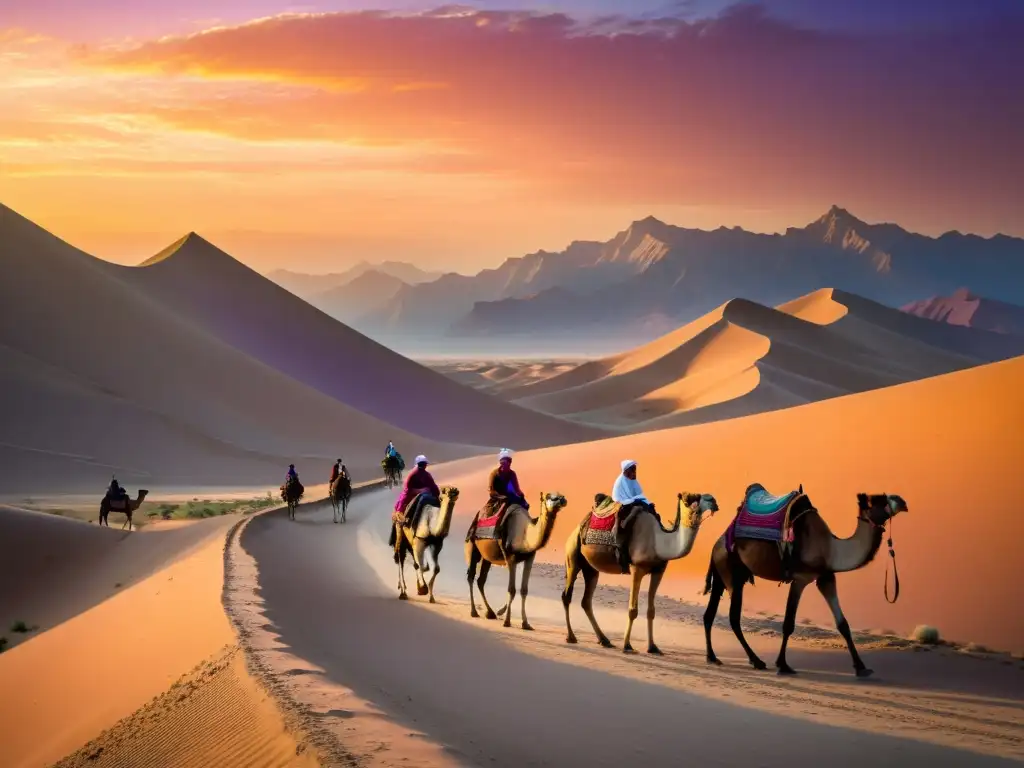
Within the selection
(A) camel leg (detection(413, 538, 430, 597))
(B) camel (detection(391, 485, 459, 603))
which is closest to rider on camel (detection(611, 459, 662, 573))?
(B) camel (detection(391, 485, 459, 603))

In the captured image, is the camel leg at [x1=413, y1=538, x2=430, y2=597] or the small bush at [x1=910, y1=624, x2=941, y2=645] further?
the camel leg at [x1=413, y1=538, x2=430, y2=597]

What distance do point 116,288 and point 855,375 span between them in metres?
91.5

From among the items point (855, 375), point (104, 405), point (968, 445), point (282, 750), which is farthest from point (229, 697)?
point (855, 375)

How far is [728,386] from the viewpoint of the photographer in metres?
123

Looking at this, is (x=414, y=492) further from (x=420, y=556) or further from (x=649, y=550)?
(x=649, y=550)

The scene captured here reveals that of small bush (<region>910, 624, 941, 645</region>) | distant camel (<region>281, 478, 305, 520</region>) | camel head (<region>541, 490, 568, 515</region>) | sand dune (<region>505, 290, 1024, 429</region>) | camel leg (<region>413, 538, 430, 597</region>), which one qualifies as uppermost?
sand dune (<region>505, 290, 1024, 429</region>)

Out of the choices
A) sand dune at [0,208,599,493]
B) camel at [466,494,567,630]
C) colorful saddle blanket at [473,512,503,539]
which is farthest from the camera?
sand dune at [0,208,599,493]

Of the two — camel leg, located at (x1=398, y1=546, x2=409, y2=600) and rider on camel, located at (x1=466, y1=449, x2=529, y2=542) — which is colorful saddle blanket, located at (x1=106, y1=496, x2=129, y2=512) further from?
rider on camel, located at (x1=466, y1=449, x2=529, y2=542)

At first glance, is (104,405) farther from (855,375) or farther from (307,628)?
(855,375)

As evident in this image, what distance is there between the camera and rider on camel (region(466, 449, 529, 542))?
1592 cm

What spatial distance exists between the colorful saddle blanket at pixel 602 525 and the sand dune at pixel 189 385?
43.6 m

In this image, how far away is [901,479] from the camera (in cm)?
2242

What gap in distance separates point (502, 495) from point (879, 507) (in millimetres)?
5529

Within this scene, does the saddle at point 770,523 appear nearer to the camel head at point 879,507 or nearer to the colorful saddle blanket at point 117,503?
the camel head at point 879,507
